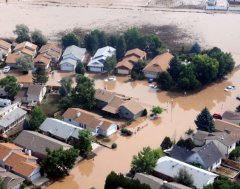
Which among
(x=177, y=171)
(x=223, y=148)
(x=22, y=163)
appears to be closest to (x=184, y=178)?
(x=177, y=171)

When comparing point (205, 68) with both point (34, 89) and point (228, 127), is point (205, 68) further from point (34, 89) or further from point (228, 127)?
point (34, 89)

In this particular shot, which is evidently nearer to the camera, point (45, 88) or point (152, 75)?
point (45, 88)

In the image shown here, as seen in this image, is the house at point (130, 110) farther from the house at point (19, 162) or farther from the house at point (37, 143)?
the house at point (19, 162)

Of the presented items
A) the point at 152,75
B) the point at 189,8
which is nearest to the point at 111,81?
the point at 152,75

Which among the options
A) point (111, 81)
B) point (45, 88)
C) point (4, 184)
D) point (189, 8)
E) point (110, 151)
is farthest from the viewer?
point (189, 8)

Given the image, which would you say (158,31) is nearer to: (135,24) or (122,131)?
(135,24)

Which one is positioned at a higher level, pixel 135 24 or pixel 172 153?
pixel 135 24

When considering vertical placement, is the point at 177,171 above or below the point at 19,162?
below
